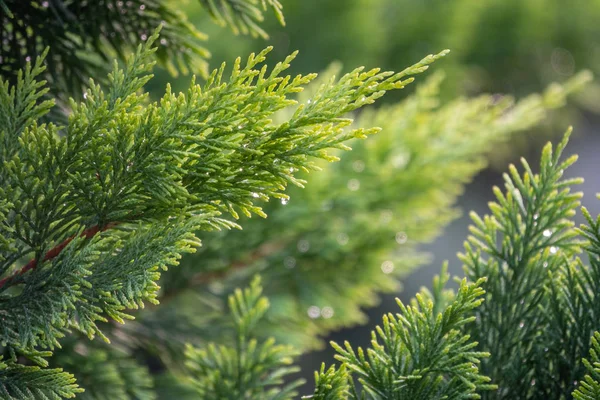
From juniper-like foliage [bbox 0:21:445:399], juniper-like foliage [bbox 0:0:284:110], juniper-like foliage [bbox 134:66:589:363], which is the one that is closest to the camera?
juniper-like foliage [bbox 0:21:445:399]

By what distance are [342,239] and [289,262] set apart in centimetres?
12

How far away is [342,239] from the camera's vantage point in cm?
119

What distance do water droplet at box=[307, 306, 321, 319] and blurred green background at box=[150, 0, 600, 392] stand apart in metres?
0.85

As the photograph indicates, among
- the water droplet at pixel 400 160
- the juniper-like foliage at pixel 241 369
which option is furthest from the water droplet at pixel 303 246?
the juniper-like foliage at pixel 241 369

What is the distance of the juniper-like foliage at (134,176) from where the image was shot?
0.50m

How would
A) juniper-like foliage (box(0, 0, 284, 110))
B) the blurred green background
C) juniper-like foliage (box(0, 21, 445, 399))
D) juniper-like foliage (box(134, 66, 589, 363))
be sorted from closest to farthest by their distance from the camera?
juniper-like foliage (box(0, 21, 445, 399)) → juniper-like foliage (box(0, 0, 284, 110)) → juniper-like foliage (box(134, 66, 589, 363)) → the blurred green background

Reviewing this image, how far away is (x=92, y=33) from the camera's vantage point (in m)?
0.77

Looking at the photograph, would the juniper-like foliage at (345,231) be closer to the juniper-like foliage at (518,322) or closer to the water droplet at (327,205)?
the water droplet at (327,205)

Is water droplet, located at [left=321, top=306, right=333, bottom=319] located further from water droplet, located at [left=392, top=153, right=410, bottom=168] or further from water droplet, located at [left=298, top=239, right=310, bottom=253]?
water droplet, located at [left=392, top=153, right=410, bottom=168]

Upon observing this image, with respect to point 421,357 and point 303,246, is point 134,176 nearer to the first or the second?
point 421,357

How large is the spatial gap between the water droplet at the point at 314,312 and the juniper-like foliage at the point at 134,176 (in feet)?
2.34

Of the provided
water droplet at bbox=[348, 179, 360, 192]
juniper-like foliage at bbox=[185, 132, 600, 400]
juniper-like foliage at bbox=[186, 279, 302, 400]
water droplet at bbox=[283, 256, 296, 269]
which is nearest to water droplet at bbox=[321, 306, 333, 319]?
water droplet at bbox=[283, 256, 296, 269]

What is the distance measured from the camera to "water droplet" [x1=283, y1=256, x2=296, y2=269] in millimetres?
1218

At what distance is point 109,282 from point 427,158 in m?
0.79
